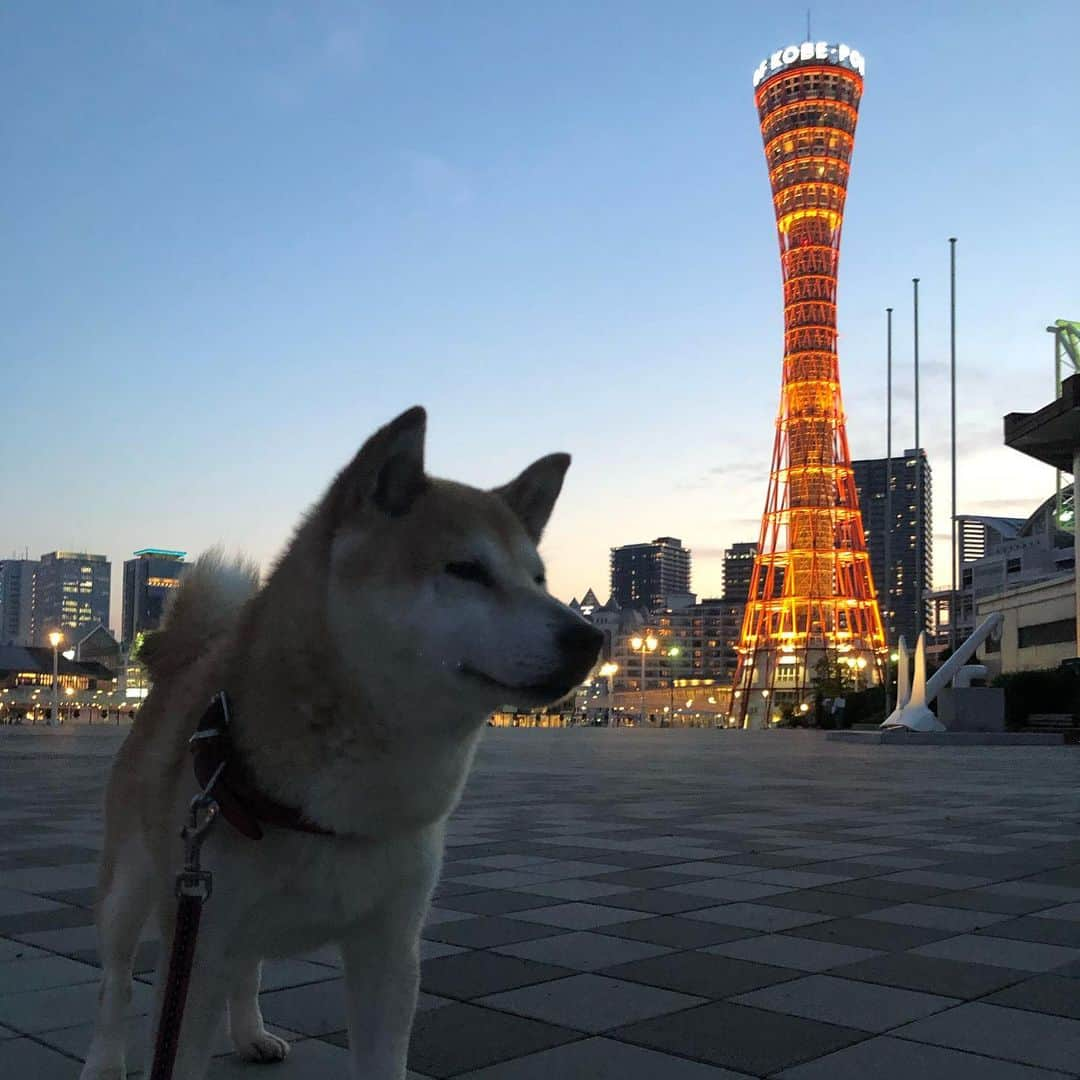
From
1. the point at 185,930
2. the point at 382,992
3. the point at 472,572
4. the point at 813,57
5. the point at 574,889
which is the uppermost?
the point at 813,57

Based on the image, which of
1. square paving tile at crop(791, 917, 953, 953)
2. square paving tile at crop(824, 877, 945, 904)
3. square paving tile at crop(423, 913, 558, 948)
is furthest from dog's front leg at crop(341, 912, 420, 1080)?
square paving tile at crop(824, 877, 945, 904)

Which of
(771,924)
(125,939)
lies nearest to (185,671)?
(125,939)

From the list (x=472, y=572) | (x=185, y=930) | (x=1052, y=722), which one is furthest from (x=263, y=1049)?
(x=1052, y=722)

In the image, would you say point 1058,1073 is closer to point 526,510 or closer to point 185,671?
point 526,510

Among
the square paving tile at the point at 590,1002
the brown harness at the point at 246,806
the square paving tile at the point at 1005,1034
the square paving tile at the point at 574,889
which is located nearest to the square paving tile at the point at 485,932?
the square paving tile at the point at 574,889

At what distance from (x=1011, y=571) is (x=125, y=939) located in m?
113

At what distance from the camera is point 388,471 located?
241 cm

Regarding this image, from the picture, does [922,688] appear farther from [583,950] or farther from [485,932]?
[583,950]

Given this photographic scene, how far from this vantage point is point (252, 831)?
232 cm

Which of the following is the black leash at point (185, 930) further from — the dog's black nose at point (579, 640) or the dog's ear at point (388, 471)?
the dog's black nose at point (579, 640)

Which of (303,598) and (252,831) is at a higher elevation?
(303,598)

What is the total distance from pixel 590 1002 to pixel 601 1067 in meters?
0.68

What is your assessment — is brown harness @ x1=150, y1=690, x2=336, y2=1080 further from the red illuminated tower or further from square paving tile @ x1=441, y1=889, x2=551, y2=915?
the red illuminated tower

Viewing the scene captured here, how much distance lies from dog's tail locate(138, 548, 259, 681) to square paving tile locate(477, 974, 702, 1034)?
1.62 metres
